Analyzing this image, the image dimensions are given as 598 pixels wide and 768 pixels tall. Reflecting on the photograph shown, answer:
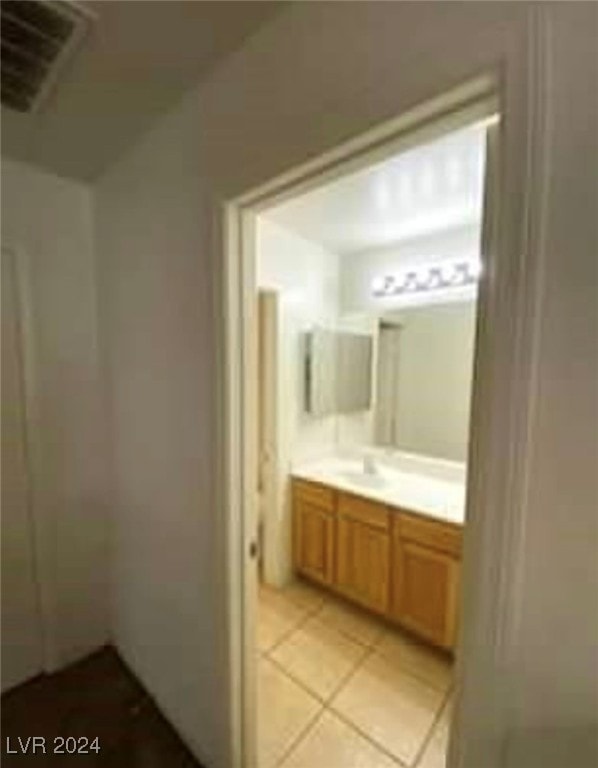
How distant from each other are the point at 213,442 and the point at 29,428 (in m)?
1.06

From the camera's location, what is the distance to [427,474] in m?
2.72

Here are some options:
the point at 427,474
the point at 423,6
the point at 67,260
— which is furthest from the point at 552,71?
the point at 427,474

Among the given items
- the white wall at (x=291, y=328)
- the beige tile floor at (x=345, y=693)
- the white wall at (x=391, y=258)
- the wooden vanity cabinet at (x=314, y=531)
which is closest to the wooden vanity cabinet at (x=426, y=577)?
the beige tile floor at (x=345, y=693)

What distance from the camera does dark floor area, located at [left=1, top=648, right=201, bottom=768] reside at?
1611 millimetres

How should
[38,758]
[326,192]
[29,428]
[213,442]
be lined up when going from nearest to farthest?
[213,442] < [38,758] < [29,428] < [326,192]

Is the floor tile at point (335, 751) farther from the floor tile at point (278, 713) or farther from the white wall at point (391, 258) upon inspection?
the white wall at point (391, 258)

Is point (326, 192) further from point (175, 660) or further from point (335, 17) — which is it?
point (175, 660)

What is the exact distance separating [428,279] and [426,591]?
1.71 metres

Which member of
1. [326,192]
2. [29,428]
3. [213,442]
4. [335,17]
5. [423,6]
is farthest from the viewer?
[326,192]

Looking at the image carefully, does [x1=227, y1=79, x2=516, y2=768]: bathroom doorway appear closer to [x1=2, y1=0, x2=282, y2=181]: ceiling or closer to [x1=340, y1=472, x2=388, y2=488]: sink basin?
[x1=340, y1=472, x2=388, y2=488]: sink basin

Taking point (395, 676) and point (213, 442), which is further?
point (395, 676)

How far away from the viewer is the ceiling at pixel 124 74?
1056mm

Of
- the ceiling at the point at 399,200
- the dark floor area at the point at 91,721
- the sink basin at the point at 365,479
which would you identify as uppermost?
the ceiling at the point at 399,200

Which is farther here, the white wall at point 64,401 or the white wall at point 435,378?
the white wall at point 435,378
